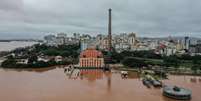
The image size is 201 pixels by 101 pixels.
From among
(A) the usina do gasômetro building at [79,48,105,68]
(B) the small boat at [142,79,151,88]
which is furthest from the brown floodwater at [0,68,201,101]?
(A) the usina do gasômetro building at [79,48,105,68]

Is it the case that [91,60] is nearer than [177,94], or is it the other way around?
[177,94]

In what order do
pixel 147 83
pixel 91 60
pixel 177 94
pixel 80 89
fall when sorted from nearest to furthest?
1. pixel 177 94
2. pixel 80 89
3. pixel 147 83
4. pixel 91 60

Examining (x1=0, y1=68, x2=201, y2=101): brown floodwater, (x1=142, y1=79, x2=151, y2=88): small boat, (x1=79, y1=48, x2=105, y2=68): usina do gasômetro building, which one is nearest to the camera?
(x1=0, y1=68, x2=201, y2=101): brown floodwater

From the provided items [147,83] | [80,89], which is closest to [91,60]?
[147,83]

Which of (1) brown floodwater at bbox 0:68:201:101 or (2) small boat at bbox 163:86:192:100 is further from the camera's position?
(2) small boat at bbox 163:86:192:100

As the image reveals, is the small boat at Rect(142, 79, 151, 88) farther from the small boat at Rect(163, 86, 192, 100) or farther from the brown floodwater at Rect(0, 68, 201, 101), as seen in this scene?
the small boat at Rect(163, 86, 192, 100)

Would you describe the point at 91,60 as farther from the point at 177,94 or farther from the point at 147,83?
the point at 177,94

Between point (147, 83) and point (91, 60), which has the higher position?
point (91, 60)

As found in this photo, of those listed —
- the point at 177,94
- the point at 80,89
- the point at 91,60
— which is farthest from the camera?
the point at 91,60

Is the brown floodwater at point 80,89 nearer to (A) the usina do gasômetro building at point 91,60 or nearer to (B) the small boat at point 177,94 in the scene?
(B) the small boat at point 177,94
